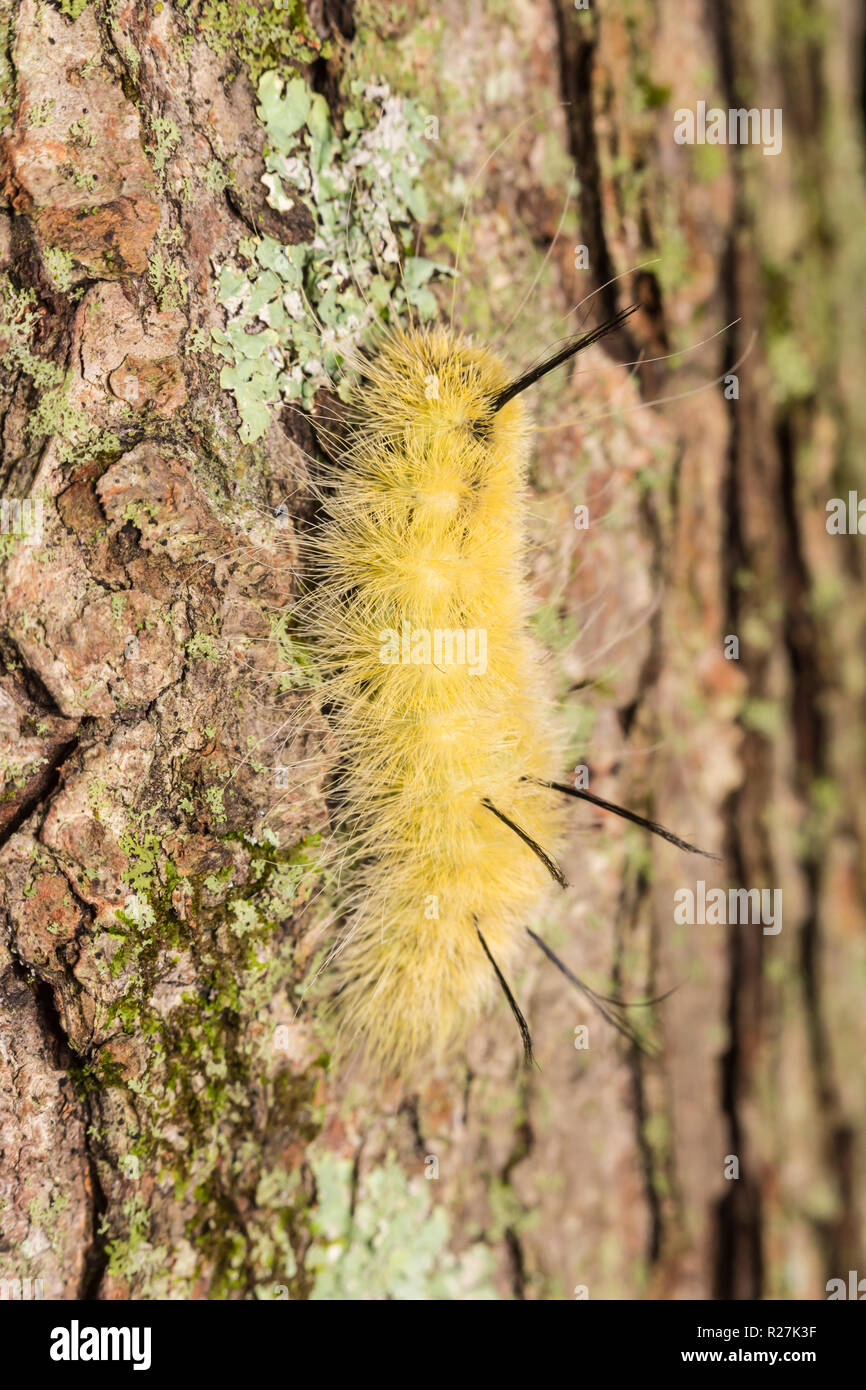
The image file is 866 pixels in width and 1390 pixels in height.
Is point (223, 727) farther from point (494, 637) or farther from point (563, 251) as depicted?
point (563, 251)

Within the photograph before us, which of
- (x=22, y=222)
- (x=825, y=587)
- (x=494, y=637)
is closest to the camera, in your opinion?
(x=22, y=222)

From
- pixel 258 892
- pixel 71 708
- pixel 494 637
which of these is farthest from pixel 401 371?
pixel 258 892

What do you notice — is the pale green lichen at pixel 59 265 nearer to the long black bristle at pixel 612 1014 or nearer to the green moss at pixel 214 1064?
the green moss at pixel 214 1064

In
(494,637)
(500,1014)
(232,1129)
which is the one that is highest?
(494,637)

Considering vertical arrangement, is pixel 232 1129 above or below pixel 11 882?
below

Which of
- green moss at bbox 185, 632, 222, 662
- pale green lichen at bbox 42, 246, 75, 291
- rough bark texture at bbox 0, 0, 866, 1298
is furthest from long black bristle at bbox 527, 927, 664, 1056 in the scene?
pale green lichen at bbox 42, 246, 75, 291

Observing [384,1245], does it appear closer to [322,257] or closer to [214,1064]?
[214,1064]

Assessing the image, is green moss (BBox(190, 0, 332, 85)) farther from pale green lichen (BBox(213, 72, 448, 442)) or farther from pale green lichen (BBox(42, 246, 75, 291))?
pale green lichen (BBox(42, 246, 75, 291))
